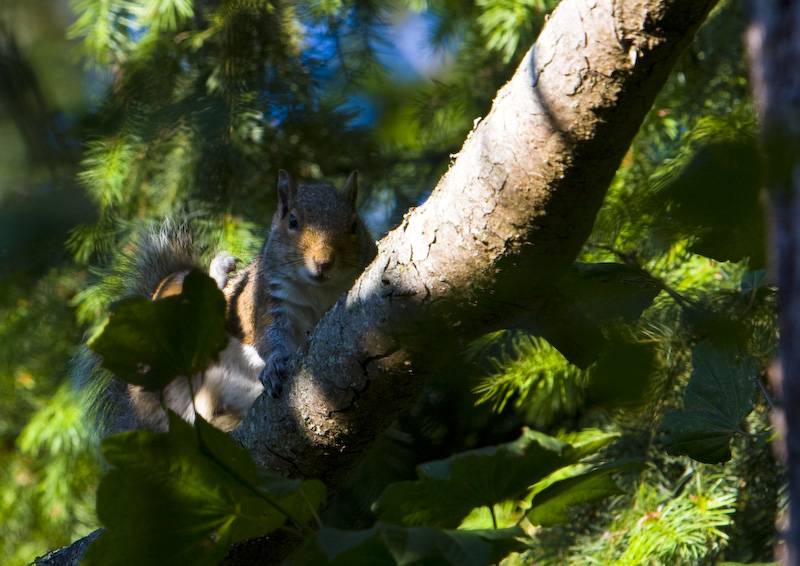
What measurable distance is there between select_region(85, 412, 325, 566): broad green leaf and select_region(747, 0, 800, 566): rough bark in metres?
0.24

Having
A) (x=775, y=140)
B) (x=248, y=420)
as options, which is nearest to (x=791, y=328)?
(x=775, y=140)

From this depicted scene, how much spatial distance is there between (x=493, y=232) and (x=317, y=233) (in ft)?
2.73

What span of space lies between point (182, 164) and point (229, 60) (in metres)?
0.24

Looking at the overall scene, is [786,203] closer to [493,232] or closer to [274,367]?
[493,232]

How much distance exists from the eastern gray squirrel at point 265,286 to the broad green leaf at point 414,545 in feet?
2.87

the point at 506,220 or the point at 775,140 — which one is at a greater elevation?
the point at 775,140

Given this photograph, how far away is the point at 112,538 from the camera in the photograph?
0.39 meters

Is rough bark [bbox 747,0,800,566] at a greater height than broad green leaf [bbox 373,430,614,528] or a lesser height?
greater

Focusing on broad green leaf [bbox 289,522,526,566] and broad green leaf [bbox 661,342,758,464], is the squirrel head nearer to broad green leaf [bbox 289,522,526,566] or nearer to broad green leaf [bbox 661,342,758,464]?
broad green leaf [bbox 661,342,758,464]

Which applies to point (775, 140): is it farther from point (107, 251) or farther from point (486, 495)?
point (107, 251)

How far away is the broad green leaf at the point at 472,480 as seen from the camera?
37 centimetres

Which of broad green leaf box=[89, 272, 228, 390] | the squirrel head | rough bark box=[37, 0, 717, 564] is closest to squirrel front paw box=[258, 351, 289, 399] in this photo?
the squirrel head

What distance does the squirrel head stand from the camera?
1.33 meters

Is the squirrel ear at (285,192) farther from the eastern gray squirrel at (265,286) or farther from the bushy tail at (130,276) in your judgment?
the bushy tail at (130,276)
